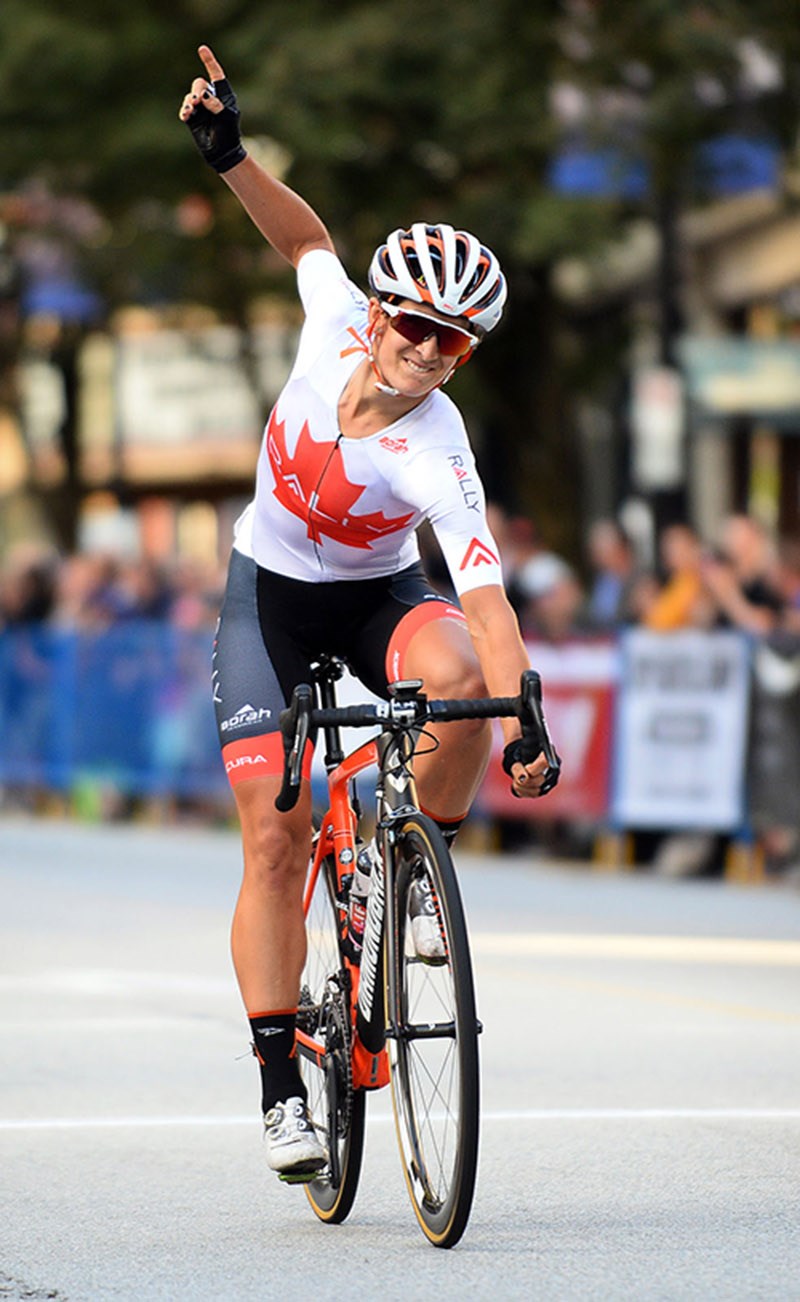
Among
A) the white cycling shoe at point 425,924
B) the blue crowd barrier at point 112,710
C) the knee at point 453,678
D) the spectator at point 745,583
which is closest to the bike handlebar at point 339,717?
the knee at point 453,678

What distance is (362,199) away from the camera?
76.2 feet

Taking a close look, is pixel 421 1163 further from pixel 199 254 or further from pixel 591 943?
pixel 199 254

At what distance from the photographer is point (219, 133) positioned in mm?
7098

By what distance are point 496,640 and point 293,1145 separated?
125 cm

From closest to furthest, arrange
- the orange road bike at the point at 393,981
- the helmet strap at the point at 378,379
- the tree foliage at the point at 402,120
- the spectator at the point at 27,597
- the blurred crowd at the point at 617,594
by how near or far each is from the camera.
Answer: the orange road bike at the point at 393,981 < the helmet strap at the point at 378,379 < the blurred crowd at the point at 617,594 < the tree foliage at the point at 402,120 < the spectator at the point at 27,597

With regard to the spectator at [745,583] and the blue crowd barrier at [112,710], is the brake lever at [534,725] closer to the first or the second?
the spectator at [745,583]

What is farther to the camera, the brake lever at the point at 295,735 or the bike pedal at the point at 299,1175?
the bike pedal at the point at 299,1175

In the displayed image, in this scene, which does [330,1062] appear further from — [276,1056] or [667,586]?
[667,586]

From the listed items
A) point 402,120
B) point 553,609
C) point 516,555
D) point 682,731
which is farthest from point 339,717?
point 402,120

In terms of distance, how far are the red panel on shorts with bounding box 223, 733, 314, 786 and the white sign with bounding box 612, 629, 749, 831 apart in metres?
9.79

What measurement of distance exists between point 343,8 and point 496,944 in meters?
11.3

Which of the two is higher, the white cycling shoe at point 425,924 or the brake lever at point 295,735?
the brake lever at point 295,735

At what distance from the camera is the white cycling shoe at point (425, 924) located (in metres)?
6.07

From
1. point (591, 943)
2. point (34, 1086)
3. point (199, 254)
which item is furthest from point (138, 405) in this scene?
point (34, 1086)
